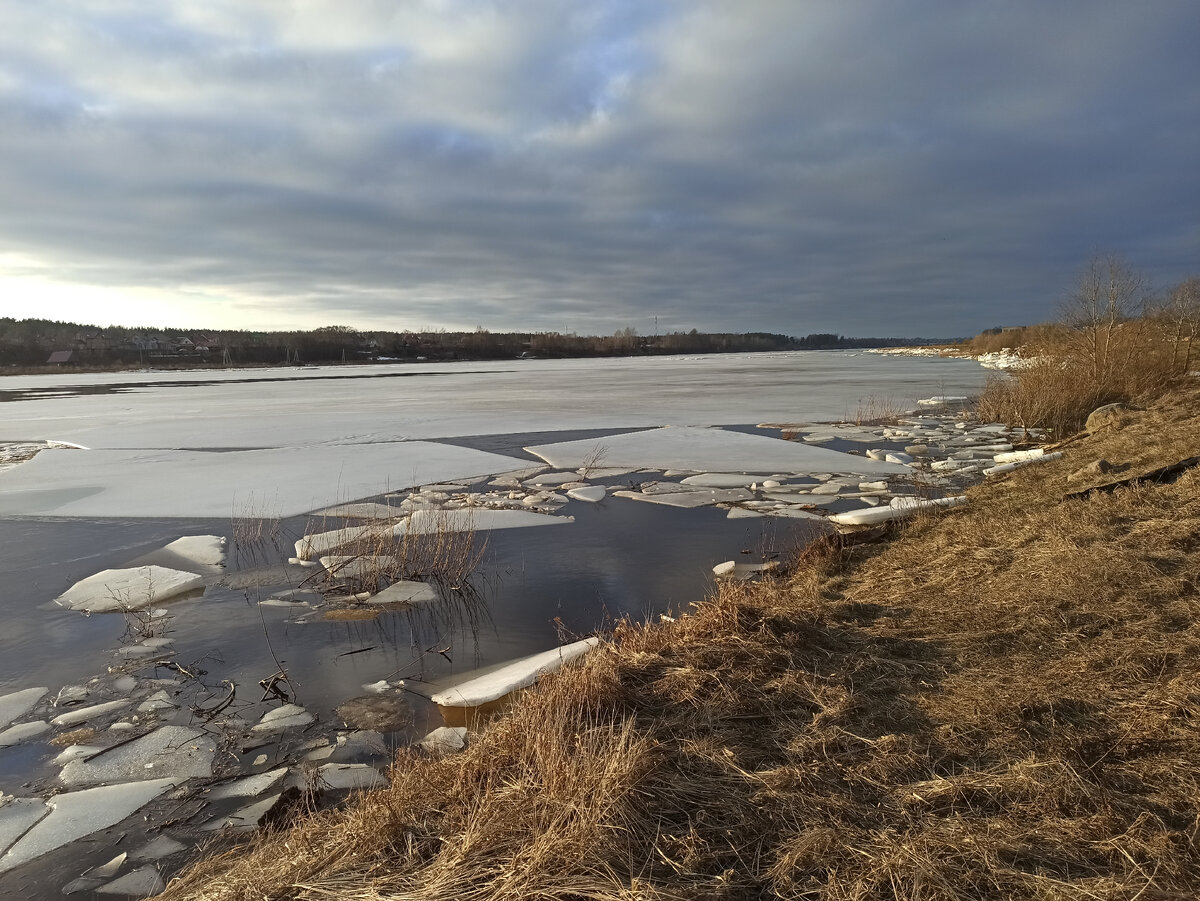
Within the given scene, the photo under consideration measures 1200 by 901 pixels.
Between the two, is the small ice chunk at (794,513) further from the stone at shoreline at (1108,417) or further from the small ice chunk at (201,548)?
the stone at shoreline at (1108,417)

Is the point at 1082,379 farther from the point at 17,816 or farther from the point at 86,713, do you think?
the point at 17,816

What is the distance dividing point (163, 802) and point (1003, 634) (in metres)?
4.16

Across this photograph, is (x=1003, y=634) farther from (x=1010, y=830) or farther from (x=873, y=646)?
(x=1010, y=830)

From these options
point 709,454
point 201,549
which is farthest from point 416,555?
point 709,454

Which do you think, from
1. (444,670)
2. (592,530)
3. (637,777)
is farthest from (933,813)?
(592,530)

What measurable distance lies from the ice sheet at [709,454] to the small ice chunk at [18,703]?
7.33 metres

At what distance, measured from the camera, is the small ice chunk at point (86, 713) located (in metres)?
3.71

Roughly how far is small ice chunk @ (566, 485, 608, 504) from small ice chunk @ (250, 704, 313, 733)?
5.09 m

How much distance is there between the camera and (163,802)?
10.0ft

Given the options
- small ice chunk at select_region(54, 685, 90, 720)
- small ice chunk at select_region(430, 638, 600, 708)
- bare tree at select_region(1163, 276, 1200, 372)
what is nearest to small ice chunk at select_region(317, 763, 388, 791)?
small ice chunk at select_region(430, 638, 600, 708)

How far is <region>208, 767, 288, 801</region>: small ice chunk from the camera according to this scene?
3096 millimetres

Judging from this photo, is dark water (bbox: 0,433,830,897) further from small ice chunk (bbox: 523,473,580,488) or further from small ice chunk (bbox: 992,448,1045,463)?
small ice chunk (bbox: 992,448,1045,463)

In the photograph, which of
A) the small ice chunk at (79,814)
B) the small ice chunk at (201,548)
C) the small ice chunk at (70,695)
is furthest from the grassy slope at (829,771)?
the small ice chunk at (201,548)

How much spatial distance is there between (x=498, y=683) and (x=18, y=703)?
269 cm
